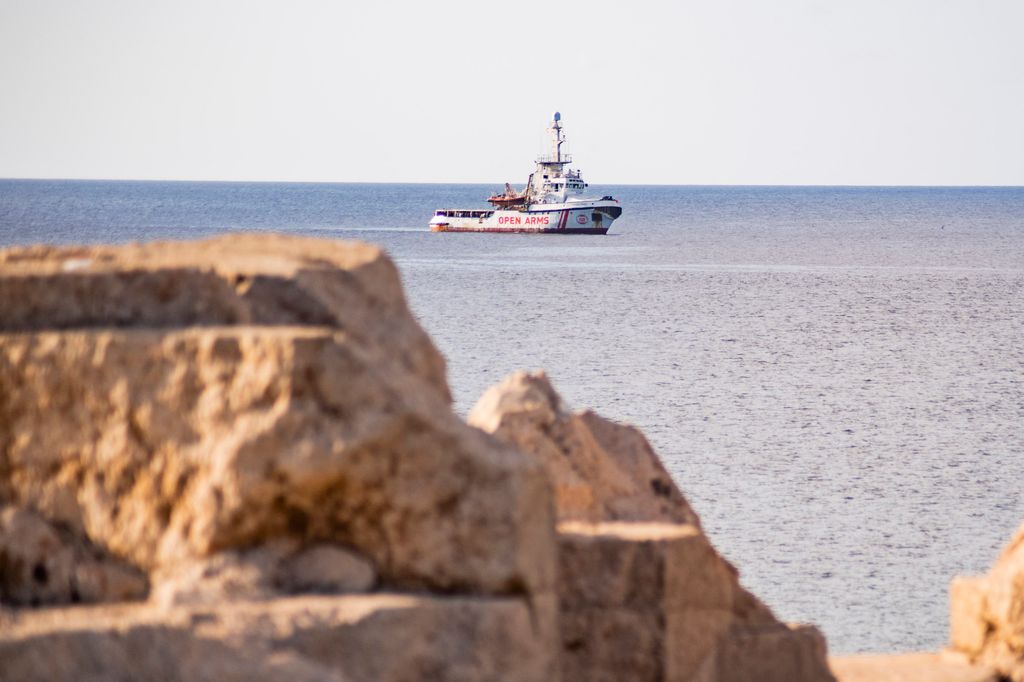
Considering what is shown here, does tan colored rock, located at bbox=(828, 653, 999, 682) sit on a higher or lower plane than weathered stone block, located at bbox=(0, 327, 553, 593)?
lower

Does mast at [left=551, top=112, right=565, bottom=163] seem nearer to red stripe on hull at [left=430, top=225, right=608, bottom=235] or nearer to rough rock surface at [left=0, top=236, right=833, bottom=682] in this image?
red stripe on hull at [left=430, top=225, right=608, bottom=235]

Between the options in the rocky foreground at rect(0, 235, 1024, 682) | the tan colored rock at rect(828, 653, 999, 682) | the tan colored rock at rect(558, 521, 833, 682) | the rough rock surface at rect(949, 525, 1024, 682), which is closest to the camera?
the rocky foreground at rect(0, 235, 1024, 682)

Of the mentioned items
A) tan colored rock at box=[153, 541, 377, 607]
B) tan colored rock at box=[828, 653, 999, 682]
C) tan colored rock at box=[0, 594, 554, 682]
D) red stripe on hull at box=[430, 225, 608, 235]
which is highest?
tan colored rock at box=[153, 541, 377, 607]

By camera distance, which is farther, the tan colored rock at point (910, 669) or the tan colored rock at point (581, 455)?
the tan colored rock at point (910, 669)

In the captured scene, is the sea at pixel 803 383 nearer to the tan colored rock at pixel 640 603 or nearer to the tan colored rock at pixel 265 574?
the tan colored rock at pixel 640 603

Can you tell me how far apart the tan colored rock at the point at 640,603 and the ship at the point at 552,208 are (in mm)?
73540

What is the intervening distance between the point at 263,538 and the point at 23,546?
2.20 ft

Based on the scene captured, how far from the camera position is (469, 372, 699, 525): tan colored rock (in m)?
6.52

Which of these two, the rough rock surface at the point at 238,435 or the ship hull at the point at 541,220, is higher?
the rough rock surface at the point at 238,435

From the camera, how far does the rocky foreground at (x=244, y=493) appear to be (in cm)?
403

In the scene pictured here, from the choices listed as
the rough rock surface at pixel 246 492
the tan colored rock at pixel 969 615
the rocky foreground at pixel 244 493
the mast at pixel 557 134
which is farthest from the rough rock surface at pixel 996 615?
the mast at pixel 557 134

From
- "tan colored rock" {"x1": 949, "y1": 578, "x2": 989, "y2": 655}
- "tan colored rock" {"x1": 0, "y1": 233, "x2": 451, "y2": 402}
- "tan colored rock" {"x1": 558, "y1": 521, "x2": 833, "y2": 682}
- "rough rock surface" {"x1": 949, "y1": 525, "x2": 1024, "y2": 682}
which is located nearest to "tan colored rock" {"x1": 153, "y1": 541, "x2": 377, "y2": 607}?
"tan colored rock" {"x1": 0, "y1": 233, "x2": 451, "y2": 402}

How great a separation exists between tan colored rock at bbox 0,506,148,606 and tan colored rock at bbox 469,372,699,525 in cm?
227

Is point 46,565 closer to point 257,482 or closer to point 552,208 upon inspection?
point 257,482
